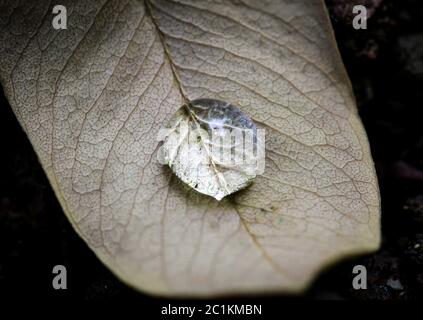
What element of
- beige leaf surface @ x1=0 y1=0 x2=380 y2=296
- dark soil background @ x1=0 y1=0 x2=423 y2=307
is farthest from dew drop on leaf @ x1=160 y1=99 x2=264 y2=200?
dark soil background @ x1=0 y1=0 x2=423 y2=307

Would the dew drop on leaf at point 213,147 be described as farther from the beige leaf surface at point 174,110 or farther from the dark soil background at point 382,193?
the dark soil background at point 382,193

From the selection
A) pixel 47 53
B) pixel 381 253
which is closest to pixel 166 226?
pixel 47 53

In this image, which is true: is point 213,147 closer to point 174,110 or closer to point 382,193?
point 174,110

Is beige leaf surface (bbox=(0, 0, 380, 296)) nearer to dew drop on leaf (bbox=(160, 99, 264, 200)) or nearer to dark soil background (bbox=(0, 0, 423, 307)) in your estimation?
dew drop on leaf (bbox=(160, 99, 264, 200))

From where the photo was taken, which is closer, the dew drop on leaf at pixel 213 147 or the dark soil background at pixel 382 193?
the dew drop on leaf at pixel 213 147

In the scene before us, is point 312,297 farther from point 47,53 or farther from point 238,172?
point 47,53

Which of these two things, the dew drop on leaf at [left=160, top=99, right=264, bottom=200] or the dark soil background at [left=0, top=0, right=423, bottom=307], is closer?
the dew drop on leaf at [left=160, top=99, right=264, bottom=200]

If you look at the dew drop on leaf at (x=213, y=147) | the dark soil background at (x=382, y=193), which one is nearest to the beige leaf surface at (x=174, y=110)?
the dew drop on leaf at (x=213, y=147)
